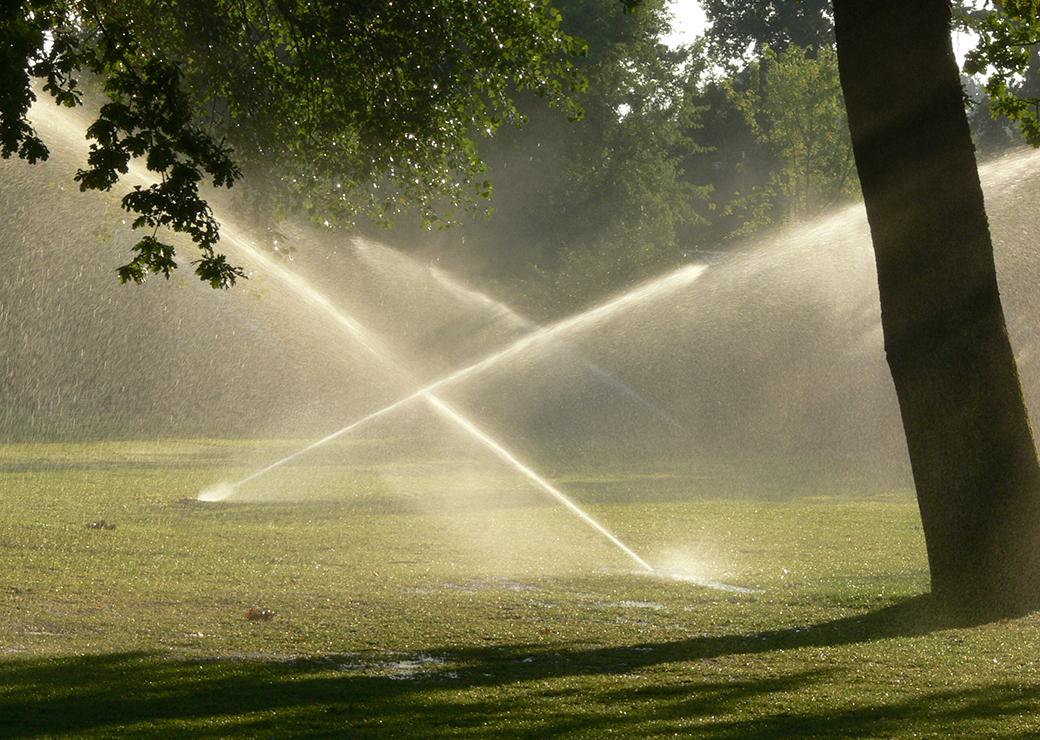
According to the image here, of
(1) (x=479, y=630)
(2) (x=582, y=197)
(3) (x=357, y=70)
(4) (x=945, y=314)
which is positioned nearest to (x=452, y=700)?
(1) (x=479, y=630)

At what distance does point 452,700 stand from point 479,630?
2.64 meters

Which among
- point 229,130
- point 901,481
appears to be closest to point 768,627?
point 229,130

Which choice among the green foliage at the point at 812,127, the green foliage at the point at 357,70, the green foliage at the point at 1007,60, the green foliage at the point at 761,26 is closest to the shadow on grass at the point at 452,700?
the green foliage at the point at 357,70

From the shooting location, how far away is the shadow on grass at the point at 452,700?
718 cm

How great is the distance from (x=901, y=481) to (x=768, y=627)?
17.6 metres

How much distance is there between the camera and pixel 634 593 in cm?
1268

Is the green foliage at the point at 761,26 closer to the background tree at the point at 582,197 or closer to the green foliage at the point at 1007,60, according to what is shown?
the background tree at the point at 582,197

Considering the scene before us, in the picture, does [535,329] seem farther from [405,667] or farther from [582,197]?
[405,667]

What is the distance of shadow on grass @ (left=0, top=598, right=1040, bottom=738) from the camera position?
718 centimetres

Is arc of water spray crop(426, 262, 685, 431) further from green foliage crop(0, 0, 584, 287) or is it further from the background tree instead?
green foliage crop(0, 0, 584, 287)

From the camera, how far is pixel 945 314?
1029 cm

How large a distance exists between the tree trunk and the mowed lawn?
1.94 feet

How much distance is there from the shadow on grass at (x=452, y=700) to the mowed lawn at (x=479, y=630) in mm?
25

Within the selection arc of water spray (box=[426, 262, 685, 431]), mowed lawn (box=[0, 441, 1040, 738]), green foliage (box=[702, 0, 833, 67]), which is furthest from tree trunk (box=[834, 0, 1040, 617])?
green foliage (box=[702, 0, 833, 67])
